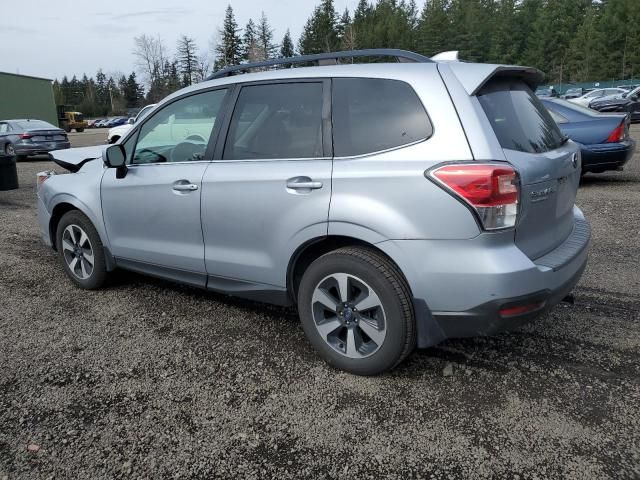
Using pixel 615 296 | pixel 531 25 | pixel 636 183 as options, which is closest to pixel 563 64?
pixel 531 25

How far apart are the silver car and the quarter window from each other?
2 centimetres

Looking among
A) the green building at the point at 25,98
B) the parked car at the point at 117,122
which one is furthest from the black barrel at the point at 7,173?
the parked car at the point at 117,122

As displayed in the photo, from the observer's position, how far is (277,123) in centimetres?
340

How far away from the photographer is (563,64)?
81062mm

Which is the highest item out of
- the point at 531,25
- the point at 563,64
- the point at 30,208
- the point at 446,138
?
the point at 531,25

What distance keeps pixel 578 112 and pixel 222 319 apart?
23.7 ft

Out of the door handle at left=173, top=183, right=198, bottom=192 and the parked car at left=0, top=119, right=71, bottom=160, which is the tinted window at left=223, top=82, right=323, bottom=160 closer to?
the door handle at left=173, top=183, right=198, bottom=192

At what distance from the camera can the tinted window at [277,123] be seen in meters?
3.23

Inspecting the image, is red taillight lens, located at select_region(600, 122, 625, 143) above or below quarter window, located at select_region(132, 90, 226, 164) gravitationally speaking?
below

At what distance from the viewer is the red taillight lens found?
8.27 m

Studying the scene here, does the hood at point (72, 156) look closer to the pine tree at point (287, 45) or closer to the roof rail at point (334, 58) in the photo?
the roof rail at point (334, 58)

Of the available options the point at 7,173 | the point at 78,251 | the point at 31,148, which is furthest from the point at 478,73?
the point at 31,148

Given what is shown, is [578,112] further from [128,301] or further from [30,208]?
[30,208]

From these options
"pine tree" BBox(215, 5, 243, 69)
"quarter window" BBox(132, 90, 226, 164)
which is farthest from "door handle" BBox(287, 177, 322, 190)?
"pine tree" BBox(215, 5, 243, 69)
